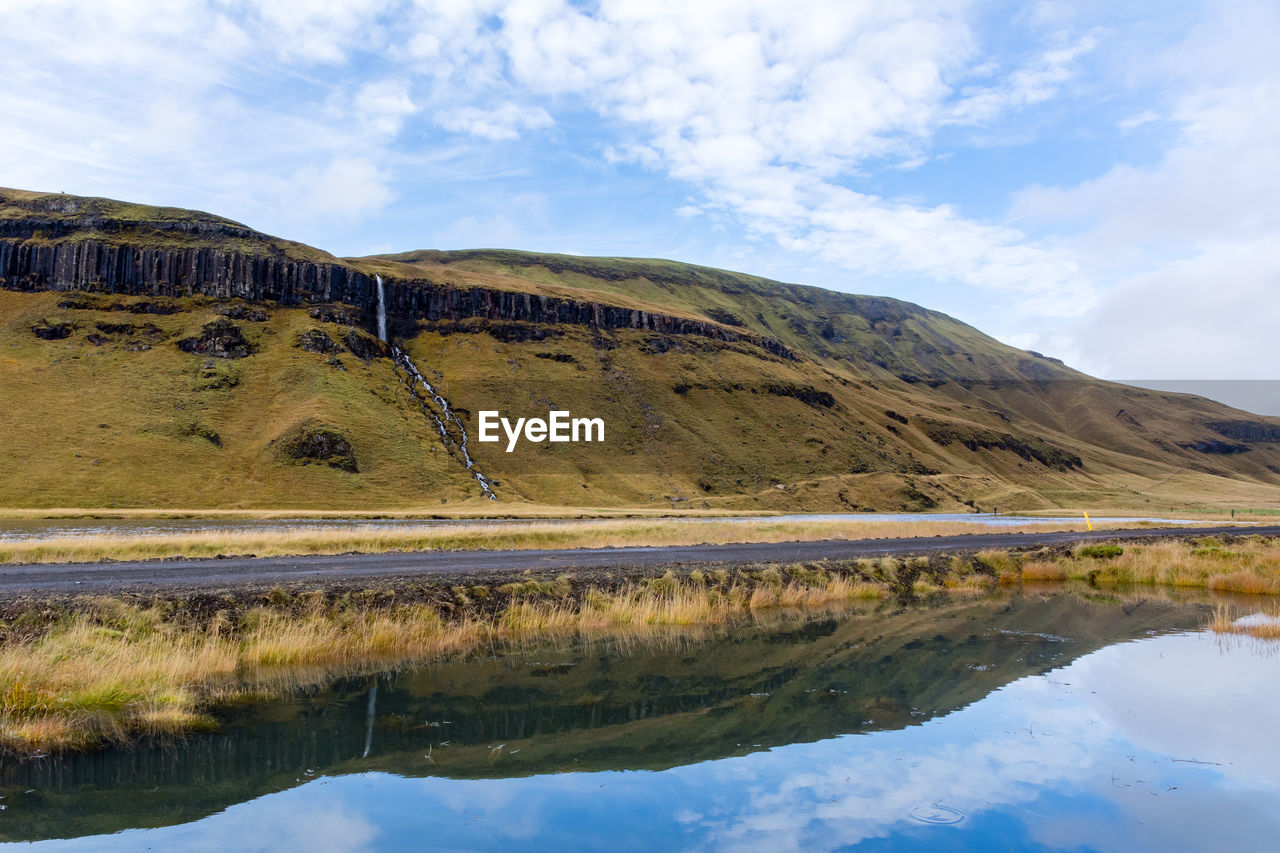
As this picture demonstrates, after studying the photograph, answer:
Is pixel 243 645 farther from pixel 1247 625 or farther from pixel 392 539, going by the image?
pixel 1247 625

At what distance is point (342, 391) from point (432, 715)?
8937 cm

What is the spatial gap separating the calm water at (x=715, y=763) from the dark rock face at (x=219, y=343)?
315 ft

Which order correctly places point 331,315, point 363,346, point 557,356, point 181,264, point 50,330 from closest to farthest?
point 50,330 → point 181,264 → point 363,346 → point 331,315 → point 557,356

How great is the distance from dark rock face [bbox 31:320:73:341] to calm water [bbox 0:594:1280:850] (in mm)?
103790

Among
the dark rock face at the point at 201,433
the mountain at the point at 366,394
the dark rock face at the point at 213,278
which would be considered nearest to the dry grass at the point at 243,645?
the mountain at the point at 366,394

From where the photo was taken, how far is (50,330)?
9581 cm

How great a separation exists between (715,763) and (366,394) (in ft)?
312

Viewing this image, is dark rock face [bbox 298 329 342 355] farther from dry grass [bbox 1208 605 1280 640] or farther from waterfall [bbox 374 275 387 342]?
dry grass [bbox 1208 605 1280 640]

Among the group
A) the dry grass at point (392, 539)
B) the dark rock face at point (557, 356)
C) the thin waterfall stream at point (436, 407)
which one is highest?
the dark rock face at point (557, 356)

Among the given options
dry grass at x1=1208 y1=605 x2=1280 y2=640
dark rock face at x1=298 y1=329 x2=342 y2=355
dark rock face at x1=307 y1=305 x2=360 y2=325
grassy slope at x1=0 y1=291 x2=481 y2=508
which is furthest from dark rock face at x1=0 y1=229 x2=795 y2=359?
dry grass at x1=1208 y1=605 x2=1280 y2=640

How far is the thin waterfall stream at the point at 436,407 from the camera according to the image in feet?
315

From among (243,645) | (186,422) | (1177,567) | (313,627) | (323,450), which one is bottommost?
(243,645)

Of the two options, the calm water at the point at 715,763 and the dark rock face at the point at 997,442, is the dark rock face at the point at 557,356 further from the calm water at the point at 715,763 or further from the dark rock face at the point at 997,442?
the calm water at the point at 715,763

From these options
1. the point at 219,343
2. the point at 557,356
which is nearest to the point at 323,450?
the point at 219,343
